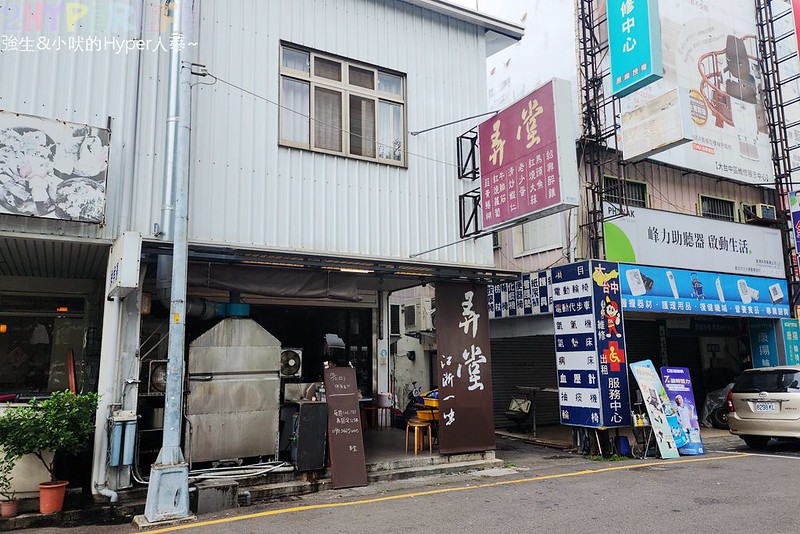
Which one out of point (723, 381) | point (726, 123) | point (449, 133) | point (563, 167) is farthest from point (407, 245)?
point (723, 381)

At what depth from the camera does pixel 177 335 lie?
671 centimetres

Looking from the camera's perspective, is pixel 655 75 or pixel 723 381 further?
pixel 723 381

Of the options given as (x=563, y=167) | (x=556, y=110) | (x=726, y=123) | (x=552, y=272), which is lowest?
(x=552, y=272)

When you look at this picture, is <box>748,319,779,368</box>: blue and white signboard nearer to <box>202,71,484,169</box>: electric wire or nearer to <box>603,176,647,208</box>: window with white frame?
<box>603,176,647,208</box>: window with white frame

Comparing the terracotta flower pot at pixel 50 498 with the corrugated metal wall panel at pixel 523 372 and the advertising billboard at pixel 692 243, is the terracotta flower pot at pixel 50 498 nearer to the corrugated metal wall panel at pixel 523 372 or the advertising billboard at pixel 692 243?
the corrugated metal wall panel at pixel 523 372

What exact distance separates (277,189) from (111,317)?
296cm

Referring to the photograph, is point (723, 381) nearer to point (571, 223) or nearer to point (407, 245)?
point (571, 223)

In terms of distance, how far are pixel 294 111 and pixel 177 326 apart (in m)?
4.25

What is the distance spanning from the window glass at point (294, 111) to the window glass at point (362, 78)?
0.90 m

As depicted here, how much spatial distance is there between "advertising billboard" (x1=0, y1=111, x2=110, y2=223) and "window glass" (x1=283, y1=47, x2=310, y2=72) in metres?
3.27

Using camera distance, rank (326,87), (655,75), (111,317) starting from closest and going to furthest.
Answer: (111,317) < (326,87) < (655,75)

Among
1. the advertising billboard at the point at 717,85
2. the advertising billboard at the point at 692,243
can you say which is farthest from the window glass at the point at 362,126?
the advertising billboard at the point at 717,85

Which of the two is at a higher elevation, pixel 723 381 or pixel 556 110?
pixel 556 110

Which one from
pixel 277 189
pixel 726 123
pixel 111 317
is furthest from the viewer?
pixel 726 123
